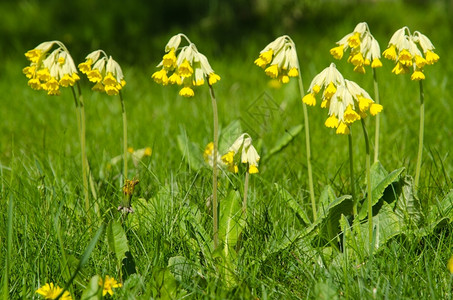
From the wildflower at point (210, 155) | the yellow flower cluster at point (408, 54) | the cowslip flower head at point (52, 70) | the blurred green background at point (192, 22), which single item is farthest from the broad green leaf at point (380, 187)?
the blurred green background at point (192, 22)

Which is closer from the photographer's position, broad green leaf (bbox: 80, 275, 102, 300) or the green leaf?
broad green leaf (bbox: 80, 275, 102, 300)

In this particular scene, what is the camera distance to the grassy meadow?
1.79 m

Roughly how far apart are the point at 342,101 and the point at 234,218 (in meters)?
0.55

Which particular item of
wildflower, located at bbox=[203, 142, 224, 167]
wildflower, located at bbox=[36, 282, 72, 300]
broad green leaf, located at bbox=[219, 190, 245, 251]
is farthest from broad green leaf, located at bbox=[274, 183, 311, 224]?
wildflower, located at bbox=[36, 282, 72, 300]

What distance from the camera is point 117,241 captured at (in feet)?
6.25

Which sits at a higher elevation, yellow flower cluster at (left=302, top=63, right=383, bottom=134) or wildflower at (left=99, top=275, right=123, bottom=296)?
yellow flower cluster at (left=302, top=63, right=383, bottom=134)

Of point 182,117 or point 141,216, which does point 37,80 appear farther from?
point 182,117

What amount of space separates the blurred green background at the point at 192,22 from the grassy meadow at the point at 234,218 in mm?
1738

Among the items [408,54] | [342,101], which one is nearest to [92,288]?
[342,101]

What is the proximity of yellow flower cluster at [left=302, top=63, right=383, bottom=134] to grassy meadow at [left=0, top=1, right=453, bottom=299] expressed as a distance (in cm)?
27

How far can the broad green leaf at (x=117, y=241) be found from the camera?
1.89 m

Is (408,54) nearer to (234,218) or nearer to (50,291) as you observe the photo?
(234,218)

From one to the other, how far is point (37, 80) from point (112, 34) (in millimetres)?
4062

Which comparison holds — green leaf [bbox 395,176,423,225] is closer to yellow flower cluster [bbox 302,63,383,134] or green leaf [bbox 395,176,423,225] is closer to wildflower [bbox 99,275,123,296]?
yellow flower cluster [bbox 302,63,383,134]
